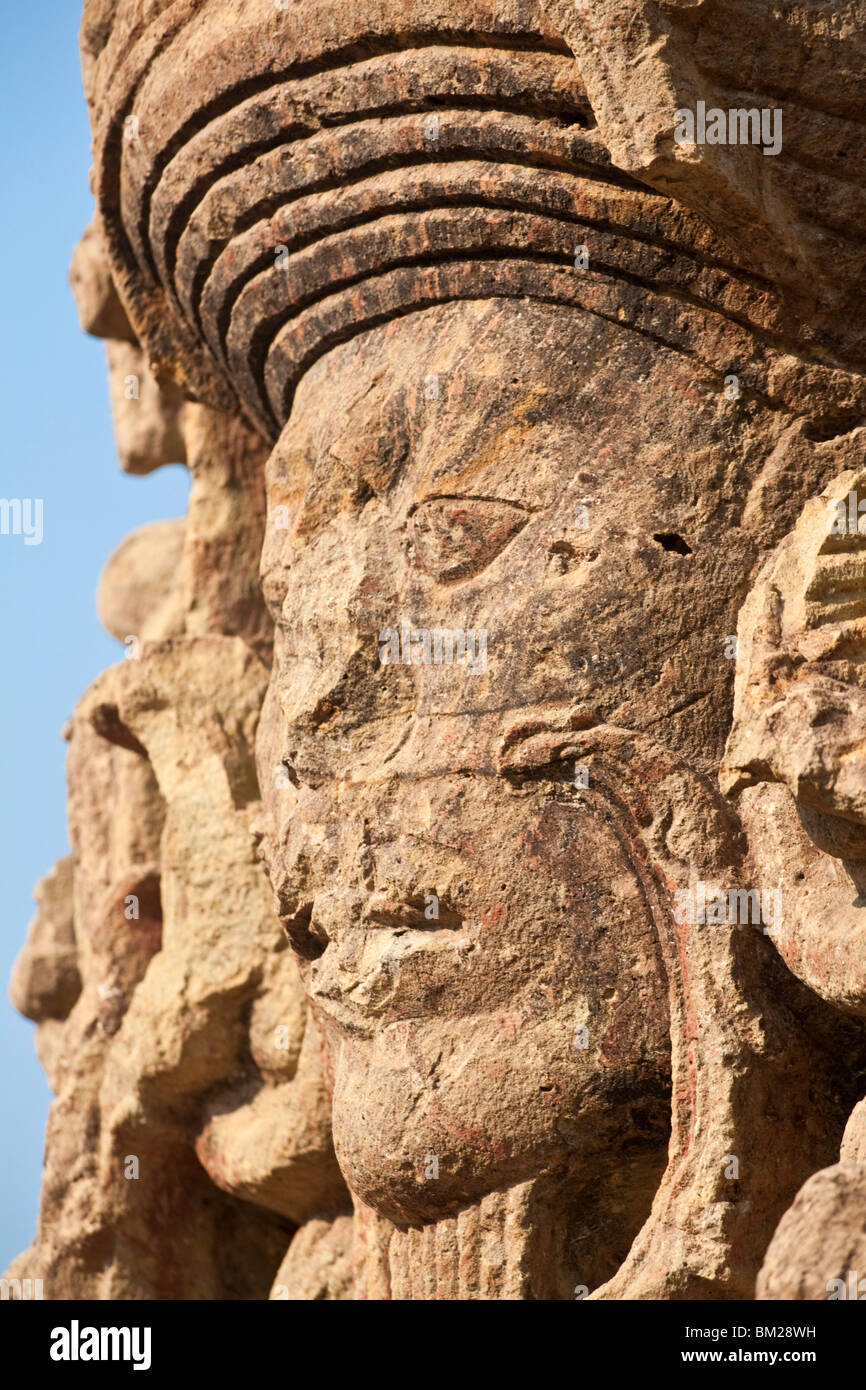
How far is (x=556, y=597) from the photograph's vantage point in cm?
294

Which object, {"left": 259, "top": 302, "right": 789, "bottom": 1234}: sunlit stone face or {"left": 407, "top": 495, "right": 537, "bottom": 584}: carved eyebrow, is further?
{"left": 407, "top": 495, "right": 537, "bottom": 584}: carved eyebrow

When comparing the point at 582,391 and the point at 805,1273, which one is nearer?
the point at 805,1273

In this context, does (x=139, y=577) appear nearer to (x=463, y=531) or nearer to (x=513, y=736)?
(x=463, y=531)

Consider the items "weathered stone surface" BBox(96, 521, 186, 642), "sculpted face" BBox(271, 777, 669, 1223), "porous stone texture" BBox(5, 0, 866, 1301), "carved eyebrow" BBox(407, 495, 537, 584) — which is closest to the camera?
A: "porous stone texture" BBox(5, 0, 866, 1301)

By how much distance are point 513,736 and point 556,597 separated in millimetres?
229

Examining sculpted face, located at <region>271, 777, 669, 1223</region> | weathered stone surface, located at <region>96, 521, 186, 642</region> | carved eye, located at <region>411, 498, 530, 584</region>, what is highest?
weathered stone surface, located at <region>96, 521, 186, 642</region>

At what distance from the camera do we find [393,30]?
302cm

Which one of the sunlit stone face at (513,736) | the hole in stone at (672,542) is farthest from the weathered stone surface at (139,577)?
the hole in stone at (672,542)

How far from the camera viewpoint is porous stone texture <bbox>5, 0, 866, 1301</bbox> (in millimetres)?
2789

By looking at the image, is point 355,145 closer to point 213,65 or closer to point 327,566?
point 213,65

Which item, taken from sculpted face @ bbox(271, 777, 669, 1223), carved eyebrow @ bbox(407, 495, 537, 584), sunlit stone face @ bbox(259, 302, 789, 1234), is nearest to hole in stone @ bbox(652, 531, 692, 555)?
sunlit stone face @ bbox(259, 302, 789, 1234)

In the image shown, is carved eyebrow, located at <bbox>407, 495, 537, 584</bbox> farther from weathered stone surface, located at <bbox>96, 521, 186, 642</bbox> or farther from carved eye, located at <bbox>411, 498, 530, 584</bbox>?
weathered stone surface, located at <bbox>96, 521, 186, 642</bbox>
